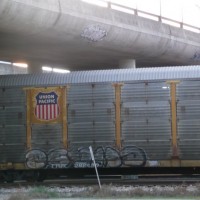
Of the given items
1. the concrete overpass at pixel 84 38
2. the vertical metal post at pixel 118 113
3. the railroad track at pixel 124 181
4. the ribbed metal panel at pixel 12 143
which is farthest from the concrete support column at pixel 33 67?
the vertical metal post at pixel 118 113

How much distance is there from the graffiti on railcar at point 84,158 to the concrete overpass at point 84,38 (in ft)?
17.0

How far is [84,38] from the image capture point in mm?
26594

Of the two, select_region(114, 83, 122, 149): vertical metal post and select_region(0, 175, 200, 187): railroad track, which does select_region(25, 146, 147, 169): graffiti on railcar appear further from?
select_region(0, 175, 200, 187): railroad track

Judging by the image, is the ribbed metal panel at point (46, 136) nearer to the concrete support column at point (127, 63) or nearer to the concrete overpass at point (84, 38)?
the concrete overpass at point (84, 38)

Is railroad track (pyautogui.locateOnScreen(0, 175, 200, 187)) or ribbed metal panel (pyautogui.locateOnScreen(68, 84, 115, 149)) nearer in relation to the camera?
ribbed metal panel (pyautogui.locateOnScreen(68, 84, 115, 149))

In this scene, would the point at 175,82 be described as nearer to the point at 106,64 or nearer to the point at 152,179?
the point at 152,179

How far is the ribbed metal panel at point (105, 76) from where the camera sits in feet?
63.4

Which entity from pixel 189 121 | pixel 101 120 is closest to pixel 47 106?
pixel 101 120

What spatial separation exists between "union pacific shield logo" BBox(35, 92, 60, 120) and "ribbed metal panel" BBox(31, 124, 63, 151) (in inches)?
13.6

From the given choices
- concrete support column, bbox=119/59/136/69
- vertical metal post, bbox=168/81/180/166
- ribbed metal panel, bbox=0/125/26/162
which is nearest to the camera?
vertical metal post, bbox=168/81/180/166

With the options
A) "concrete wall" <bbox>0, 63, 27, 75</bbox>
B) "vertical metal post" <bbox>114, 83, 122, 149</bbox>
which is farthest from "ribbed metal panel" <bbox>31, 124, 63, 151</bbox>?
"concrete wall" <bbox>0, 63, 27, 75</bbox>

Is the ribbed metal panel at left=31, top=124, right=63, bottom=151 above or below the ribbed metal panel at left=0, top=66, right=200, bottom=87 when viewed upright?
below

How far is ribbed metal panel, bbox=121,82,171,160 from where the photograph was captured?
19.2m

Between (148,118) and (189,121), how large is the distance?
1342 mm
